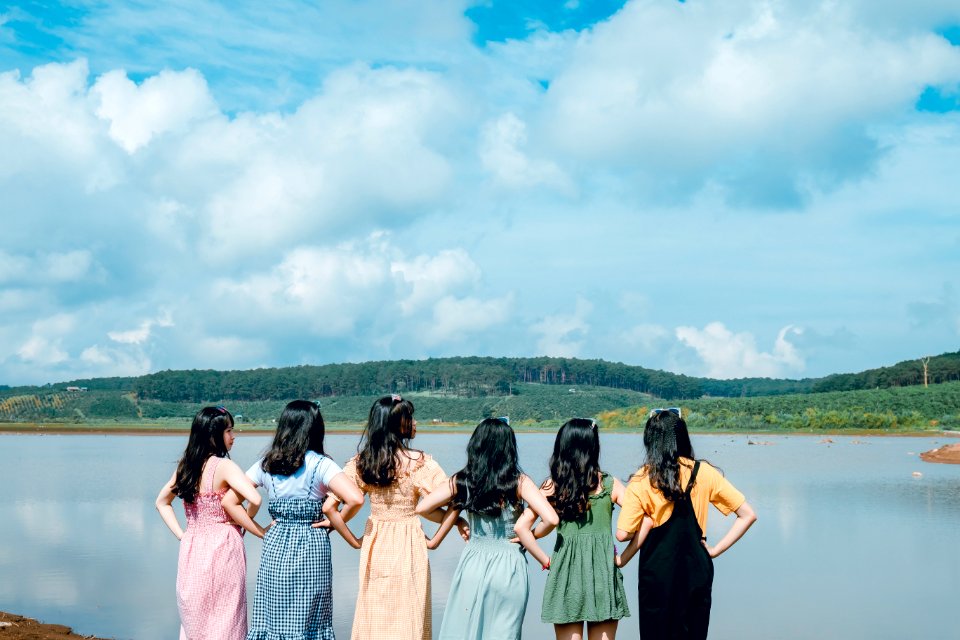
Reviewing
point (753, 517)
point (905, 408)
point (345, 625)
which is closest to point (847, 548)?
point (345, 625)

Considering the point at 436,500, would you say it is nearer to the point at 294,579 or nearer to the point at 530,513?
the point at 530,513

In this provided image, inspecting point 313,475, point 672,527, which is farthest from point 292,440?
point 672,527

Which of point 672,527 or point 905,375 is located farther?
point 905,375

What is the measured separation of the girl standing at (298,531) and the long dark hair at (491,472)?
1.91 ft

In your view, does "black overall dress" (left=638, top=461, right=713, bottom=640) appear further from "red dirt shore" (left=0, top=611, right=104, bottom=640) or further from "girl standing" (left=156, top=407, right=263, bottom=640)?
"red dirt shore" (left=0, top=611, right=104, bottom=640)

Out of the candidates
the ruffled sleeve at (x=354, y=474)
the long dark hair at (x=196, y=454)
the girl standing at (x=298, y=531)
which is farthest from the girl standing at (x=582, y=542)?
the long dark hair at (x=196, y=454)

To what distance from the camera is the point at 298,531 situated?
16.2 feet

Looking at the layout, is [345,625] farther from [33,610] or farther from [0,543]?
[0,543]

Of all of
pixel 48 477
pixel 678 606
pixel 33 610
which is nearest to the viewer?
pixel 678 606

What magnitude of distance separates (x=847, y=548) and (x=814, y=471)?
50.3ft

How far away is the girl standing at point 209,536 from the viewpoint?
5.10 meters

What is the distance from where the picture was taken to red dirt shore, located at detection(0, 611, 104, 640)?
7.71 m

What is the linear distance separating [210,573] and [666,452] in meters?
2.52

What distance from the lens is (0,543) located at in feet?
46.2
